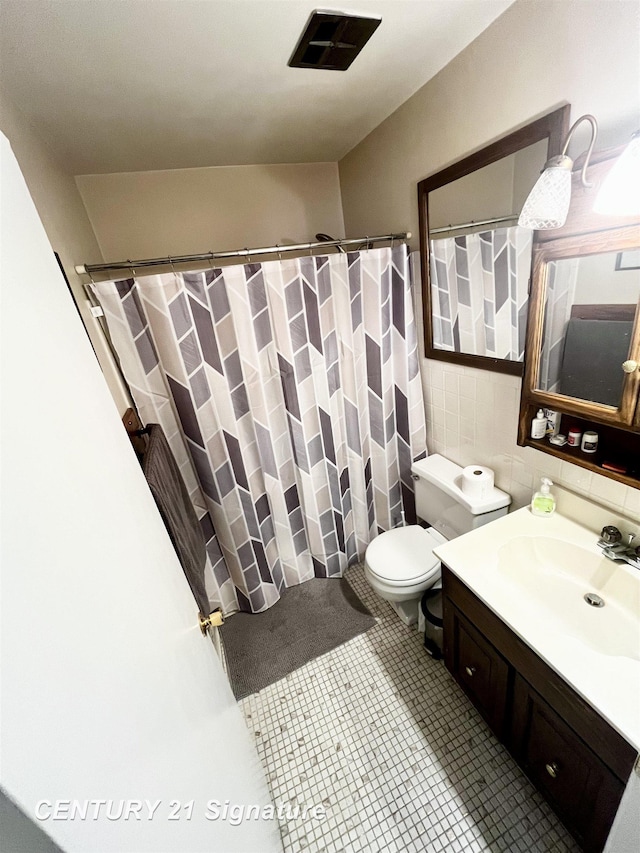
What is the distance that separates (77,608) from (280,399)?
1.31m

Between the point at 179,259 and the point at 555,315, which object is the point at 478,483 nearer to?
the point at 555,315

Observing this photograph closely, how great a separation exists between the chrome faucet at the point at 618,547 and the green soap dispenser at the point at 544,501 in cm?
17

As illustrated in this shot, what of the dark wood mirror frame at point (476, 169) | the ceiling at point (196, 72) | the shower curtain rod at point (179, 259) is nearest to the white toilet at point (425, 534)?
the dark wood mirror frame at point (476, 169)

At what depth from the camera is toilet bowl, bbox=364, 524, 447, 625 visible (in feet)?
5.03

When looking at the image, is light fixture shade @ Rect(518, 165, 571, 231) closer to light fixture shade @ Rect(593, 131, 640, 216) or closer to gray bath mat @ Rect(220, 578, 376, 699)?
light fixture shade @ Rect(593, 131, 640, 216)

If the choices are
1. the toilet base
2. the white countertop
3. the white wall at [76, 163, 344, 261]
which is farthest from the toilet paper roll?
the white wall at [76, 163, 344, 261]

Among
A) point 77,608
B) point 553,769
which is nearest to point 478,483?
point 553,769

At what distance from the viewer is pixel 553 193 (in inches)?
33.0

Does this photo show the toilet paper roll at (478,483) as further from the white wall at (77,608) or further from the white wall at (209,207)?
the white wall at (209,207)

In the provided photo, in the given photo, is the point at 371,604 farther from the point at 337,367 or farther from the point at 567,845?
the point at 337,367

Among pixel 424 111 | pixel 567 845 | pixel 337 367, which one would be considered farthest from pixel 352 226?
pixel 567 845

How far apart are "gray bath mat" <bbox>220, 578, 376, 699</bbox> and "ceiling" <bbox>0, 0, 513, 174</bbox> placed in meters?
2.32

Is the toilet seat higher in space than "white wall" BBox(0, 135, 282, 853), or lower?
lower

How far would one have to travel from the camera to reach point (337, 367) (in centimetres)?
172
